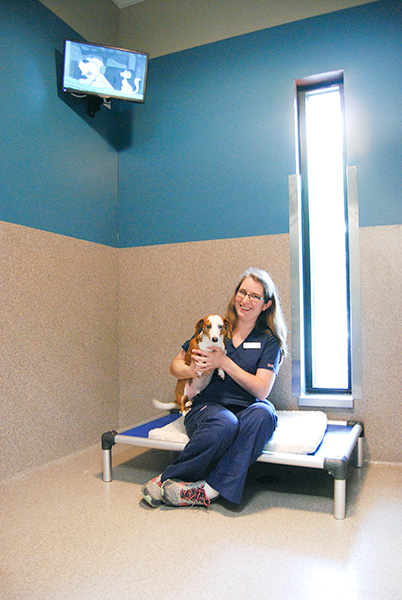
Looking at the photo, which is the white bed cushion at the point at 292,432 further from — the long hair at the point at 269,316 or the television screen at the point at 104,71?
the television screen at the point at 104,71

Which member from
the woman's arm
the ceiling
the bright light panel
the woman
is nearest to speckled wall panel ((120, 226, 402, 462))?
the bright light panel

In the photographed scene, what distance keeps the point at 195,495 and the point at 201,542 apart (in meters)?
0.27

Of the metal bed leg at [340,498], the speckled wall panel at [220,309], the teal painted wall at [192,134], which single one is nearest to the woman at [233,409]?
the metal bed leg at [340,498]

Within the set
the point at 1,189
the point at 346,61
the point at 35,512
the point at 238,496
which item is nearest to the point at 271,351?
the point at 238,496

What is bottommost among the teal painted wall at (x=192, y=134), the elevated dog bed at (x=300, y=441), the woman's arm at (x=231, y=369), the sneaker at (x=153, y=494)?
the sneaker at (x=153, y=494)

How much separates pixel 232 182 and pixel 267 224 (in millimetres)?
381

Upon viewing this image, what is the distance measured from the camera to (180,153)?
122 inches

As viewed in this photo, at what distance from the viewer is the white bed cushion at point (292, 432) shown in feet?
6.41

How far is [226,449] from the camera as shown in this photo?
74.5 inches

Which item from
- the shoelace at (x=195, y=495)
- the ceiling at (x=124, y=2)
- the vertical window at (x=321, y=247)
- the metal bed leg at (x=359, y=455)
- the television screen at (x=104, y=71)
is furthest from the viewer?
the ceiling at (x=124, y=2)

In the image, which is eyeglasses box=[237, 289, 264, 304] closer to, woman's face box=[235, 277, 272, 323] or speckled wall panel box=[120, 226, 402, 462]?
woman's face box=[235, 277, 272, 323]

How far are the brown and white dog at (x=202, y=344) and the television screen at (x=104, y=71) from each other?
1.66 metres

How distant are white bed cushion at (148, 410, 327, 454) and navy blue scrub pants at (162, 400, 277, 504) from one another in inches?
3.8

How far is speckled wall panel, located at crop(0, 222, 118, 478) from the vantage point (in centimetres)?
229
